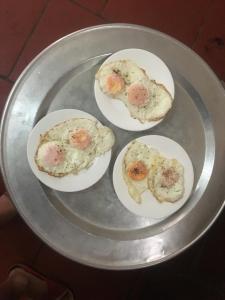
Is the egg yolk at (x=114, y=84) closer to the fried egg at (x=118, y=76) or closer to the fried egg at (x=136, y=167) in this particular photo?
the fried egg at (x=118, y=76)

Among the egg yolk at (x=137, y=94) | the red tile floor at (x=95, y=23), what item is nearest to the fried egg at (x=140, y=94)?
the egg yolk at (x=137, y=94)

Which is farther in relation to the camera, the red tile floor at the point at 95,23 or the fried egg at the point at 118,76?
the red tile floor at the point at 95,23

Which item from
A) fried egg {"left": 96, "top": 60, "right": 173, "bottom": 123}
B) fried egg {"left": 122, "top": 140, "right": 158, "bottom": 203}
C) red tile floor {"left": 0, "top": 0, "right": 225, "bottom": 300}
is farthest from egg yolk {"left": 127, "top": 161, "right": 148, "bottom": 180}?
red tile floor {"left": 0, "top": 0, "right": 225, "bottom": 300}

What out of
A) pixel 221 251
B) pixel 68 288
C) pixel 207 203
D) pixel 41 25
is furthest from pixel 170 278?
pixel 41 25

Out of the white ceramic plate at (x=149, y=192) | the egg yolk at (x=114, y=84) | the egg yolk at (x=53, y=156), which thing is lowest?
the egg yolk at (x=53, y=156)

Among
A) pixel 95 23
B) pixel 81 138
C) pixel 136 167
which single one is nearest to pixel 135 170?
pixel 136 167

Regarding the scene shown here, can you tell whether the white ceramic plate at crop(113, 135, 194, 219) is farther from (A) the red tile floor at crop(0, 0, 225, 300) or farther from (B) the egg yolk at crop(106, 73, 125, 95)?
(A) the red tile floor at crop(0, 0, 225, 300)

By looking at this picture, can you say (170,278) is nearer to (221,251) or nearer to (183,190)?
(221,251)

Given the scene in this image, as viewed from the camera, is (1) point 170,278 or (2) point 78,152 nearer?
(2) point 78,152
